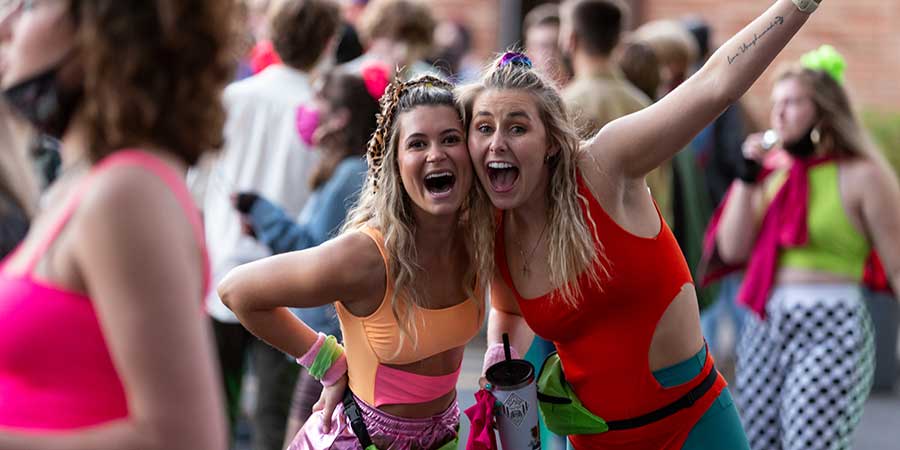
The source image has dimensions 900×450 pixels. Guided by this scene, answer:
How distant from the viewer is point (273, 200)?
5113 mm

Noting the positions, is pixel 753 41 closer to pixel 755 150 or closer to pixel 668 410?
pixel 668 410

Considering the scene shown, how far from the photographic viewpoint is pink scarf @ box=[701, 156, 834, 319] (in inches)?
206

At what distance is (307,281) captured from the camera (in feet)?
10.1

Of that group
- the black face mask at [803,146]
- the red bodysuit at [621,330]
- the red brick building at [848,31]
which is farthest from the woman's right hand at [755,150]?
the red brick building at [848,31]

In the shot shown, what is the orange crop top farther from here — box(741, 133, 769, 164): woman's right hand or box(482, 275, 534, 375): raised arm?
box(741, 133, 769, 164): woman's right hand

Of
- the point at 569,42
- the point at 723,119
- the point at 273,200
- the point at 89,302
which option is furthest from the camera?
the point at 723,119

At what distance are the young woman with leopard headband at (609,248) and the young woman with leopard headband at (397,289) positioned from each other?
0.10 m

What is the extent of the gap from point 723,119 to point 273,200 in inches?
112

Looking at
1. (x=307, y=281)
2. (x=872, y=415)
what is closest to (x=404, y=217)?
(x=307, y=281)

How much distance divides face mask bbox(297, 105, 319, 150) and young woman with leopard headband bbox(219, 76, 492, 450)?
1.67m

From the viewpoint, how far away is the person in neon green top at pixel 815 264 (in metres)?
5.02

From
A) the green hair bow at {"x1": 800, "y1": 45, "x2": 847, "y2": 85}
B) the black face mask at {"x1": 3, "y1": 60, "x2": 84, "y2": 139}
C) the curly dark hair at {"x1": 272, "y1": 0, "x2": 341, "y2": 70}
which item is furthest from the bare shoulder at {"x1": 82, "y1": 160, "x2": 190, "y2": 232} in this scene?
the green hair bow at {"x1": 800, "y1": 45, "x2": 847, "y2": 85}

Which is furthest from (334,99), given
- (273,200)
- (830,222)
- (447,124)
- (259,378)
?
(830,222)

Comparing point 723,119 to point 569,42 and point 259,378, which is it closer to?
point 569,42
